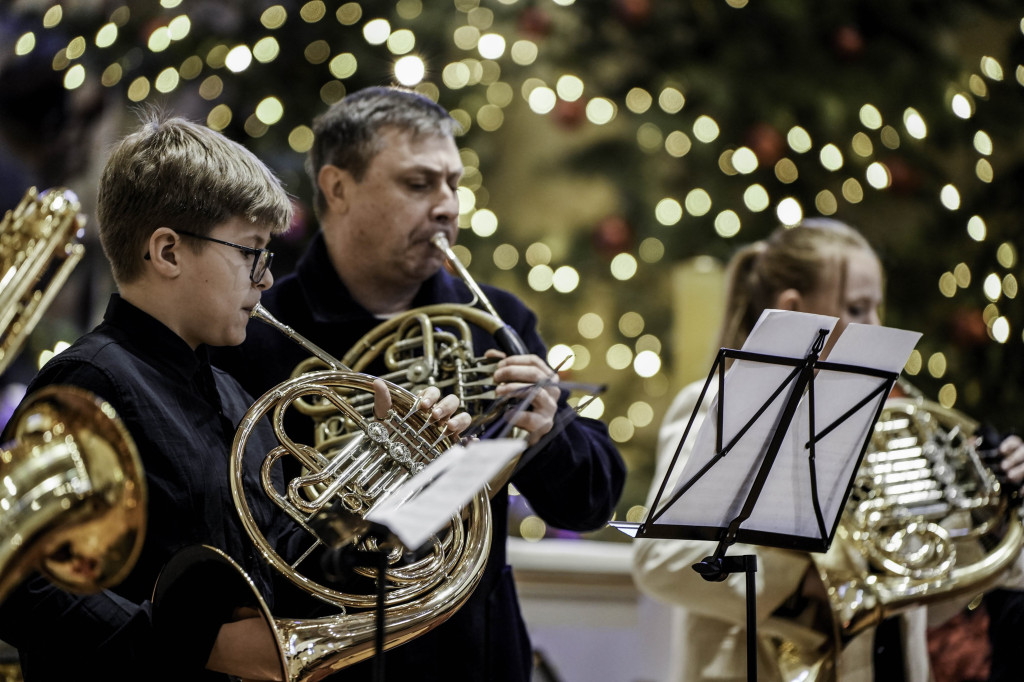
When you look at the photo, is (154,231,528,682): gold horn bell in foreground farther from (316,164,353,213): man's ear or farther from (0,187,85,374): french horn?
(0,187,85,374): french horn

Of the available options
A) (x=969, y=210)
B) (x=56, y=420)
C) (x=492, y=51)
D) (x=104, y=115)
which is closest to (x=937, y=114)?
(x=969, y=210)

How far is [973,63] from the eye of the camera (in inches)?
190

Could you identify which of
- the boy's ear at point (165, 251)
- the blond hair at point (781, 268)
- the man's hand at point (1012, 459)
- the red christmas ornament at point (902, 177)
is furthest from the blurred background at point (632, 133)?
the boy's ear at point (165, 251)

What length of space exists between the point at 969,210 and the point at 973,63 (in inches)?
37.0

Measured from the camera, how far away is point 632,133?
4766 millimetres

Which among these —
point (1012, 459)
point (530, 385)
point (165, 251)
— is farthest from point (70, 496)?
point (1012, 459)

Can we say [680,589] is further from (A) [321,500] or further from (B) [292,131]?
(B) [292,131]

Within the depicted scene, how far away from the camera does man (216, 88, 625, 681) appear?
6.44 feet

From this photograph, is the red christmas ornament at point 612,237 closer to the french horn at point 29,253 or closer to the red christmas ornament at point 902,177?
the red christmas ornament at point 902,177

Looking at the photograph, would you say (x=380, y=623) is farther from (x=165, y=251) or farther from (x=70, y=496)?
(x=165, y=251)

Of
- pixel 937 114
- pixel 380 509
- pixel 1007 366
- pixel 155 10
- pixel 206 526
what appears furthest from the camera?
pixel 937 114

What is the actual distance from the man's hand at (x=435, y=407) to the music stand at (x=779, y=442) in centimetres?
31

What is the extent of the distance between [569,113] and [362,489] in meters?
3.22

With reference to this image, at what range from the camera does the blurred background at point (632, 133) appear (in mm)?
3758
